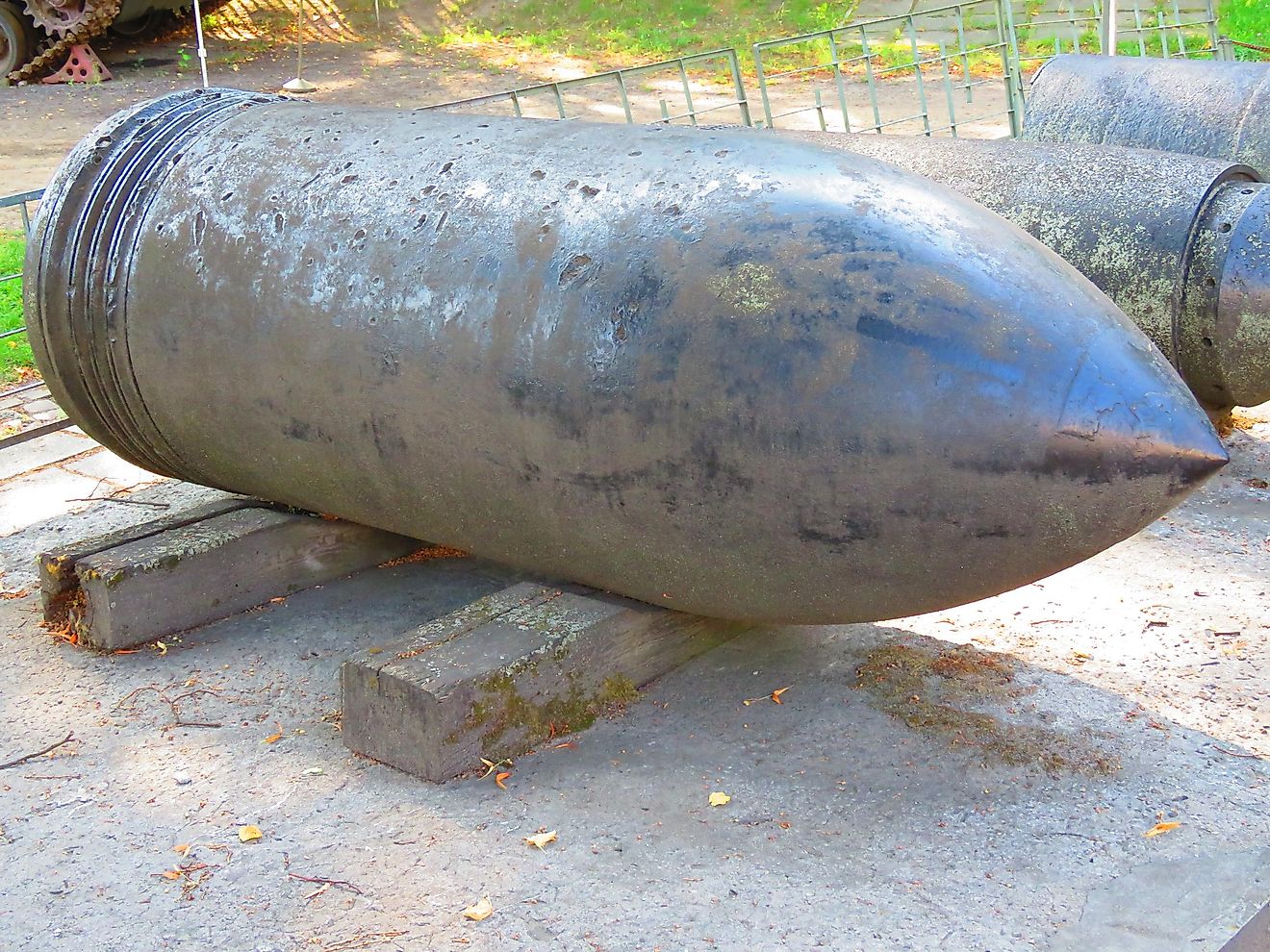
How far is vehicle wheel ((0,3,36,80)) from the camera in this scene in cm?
1244

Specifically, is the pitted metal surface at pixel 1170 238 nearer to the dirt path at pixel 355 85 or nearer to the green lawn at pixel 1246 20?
the dirt path at pixel 355 85

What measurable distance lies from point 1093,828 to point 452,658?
121cm

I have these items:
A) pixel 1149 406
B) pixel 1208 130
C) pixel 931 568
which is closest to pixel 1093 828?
pixel 931 568

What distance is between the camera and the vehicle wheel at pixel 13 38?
1244cm

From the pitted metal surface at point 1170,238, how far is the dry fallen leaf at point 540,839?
225 cm

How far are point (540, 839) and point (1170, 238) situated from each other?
2601mm

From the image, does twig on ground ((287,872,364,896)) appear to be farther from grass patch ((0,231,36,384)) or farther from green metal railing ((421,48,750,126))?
green metal railing ((421,48,750,126))

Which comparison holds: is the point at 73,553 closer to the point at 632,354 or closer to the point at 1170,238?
the point at 632,354

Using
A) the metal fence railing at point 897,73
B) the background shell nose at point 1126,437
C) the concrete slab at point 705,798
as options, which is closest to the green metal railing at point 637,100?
the metal fence railing at point 897,73

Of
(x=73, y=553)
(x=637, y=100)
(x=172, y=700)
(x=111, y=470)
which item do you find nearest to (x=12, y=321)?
(x=111, y=470)

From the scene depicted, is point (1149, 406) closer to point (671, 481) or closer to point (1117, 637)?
point (671, 481)

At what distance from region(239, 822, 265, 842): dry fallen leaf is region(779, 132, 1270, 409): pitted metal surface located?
7.96 ft

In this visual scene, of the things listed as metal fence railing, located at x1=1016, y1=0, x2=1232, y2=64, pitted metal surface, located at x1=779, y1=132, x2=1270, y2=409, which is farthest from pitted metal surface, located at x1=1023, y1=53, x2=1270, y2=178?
metal fence railing, located at x1=1016, y1=0, x2=1232, y2=64

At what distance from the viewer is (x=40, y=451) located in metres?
4.65
